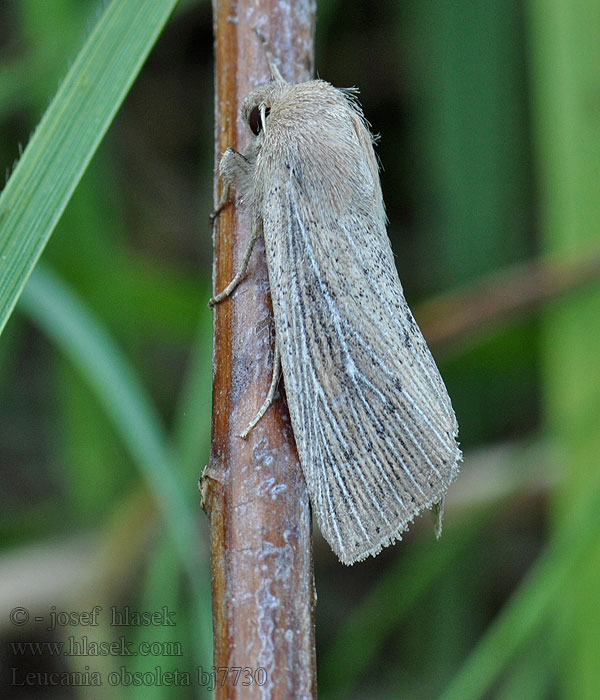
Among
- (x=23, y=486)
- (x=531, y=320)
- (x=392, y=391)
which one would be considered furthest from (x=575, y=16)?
(x=23, y=486)

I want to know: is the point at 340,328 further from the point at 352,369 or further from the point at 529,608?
the point at 529,608

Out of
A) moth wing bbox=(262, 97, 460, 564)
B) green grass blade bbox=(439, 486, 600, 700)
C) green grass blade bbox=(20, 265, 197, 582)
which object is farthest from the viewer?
green grass blade bbox=(20, 265, 197, 582)

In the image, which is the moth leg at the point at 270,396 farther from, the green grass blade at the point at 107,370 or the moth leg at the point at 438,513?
the green grass blade at the point at 107,370

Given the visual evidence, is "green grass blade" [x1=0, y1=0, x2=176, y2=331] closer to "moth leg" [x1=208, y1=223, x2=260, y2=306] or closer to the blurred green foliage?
the blurred green foliage

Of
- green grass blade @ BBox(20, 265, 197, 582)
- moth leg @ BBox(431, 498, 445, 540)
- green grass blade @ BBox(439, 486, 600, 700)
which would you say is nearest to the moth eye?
green grass blade @ BBox(20, 265, 197, 582)

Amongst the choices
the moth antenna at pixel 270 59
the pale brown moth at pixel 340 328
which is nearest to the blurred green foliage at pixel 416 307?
the moth antenna at pixel 270 59

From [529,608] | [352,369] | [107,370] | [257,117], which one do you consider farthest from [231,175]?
[529,608]
